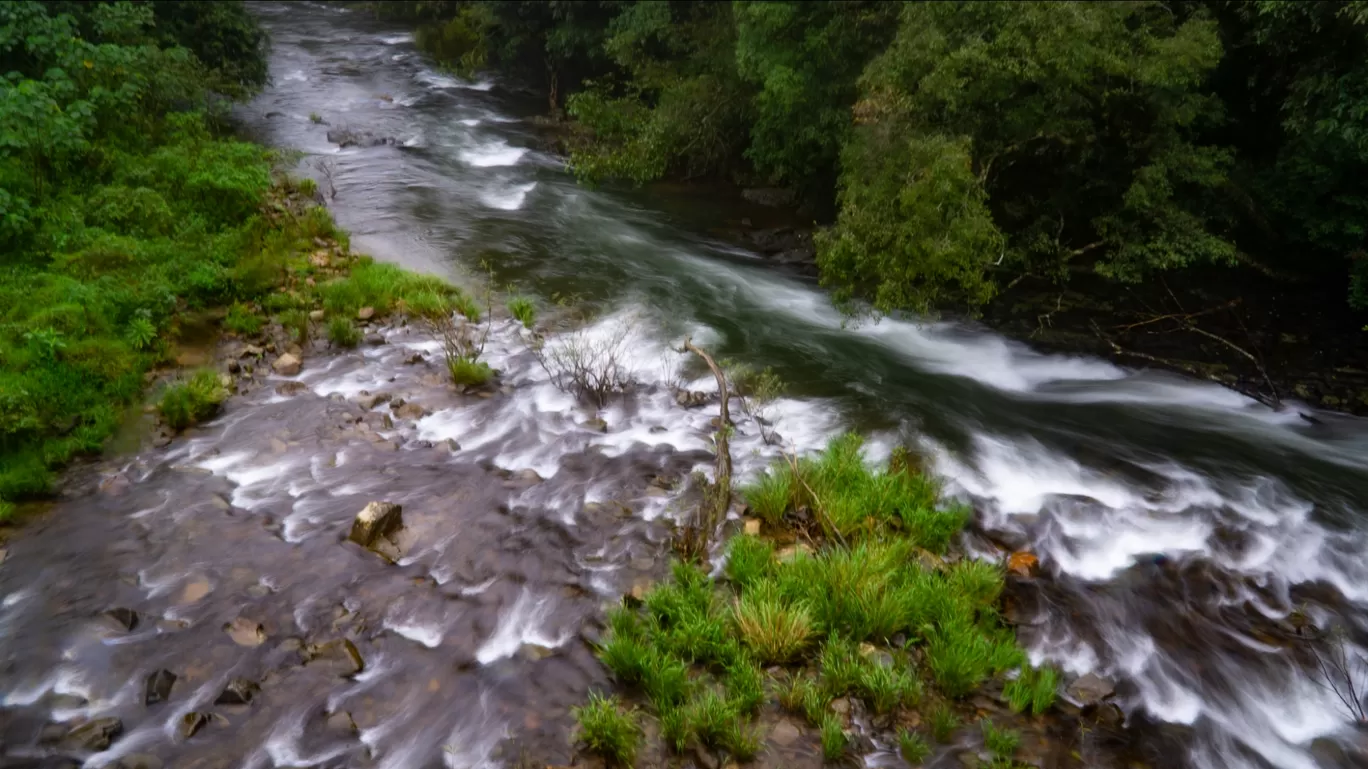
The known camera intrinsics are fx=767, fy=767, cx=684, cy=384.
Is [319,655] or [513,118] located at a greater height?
[513,118]

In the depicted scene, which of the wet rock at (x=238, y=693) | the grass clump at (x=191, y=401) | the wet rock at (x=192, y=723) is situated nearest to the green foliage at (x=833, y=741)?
the wet rock at (x=238, y=693)

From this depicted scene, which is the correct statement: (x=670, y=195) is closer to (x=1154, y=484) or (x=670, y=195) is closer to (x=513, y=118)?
(x=513, y=118)

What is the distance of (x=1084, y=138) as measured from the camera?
10.1 meters

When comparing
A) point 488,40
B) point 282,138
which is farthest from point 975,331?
point 488,40

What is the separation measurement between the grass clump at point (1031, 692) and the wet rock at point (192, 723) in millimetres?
5213

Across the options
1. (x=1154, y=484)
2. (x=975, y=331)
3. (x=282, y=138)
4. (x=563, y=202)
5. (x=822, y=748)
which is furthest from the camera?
(x=282, y=138)

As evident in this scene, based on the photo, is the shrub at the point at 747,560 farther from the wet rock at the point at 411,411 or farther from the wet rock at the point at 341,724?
the wet rock at the point at 411,411

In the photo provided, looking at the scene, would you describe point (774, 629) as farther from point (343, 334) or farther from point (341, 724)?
point (343, 334)

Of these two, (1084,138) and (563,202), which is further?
(563,202)

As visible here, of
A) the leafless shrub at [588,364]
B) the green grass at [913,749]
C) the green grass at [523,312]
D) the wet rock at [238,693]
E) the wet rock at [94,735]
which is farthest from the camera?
the green grass at [523,312]

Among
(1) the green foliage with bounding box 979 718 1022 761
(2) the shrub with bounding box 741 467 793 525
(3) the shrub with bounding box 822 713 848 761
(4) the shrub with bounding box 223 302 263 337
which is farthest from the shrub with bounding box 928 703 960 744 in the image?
(4) the shrub with bounding box 223 302 263 337

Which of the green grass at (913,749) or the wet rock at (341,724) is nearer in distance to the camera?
the green grass at (913,749)

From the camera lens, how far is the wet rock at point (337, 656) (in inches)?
208

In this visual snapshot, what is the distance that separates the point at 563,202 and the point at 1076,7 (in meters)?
10.0
